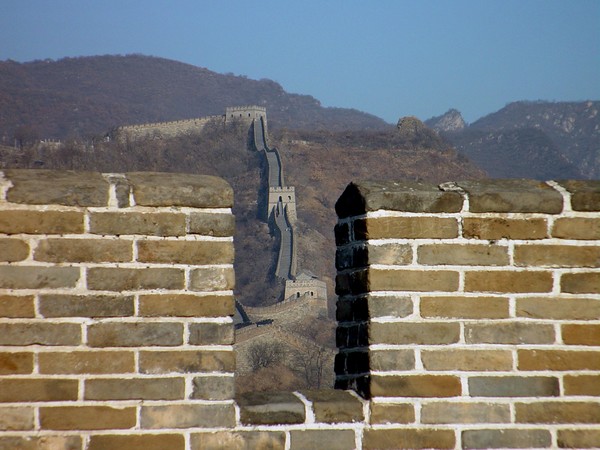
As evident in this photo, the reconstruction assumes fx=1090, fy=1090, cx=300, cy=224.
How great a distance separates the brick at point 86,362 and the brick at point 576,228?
4.49 ft

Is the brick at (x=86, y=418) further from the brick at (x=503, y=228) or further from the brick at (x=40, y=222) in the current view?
the brick at (x=503, y=228)

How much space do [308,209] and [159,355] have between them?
72842 millimetres

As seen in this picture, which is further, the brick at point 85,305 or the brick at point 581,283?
the brick at point 581,283

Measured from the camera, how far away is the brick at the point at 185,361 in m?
3.17

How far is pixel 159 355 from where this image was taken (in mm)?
3180

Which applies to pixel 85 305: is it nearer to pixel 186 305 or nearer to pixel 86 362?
pixel 86 362

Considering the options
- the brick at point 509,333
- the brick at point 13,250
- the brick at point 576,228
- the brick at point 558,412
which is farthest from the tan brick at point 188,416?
the brick at point 576,228

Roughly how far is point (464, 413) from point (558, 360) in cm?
34

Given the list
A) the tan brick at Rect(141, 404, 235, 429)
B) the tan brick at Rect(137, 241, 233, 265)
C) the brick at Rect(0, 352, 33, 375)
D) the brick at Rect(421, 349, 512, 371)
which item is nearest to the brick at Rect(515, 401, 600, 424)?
the brick at Rect(421, 349, 512, 371)

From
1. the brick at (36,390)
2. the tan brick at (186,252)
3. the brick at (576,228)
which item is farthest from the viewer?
the brick at (576,228)

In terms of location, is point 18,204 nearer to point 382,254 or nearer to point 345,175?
point 382,254

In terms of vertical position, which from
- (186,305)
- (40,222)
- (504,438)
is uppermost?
(40,222)

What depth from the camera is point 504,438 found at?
10.9 ft

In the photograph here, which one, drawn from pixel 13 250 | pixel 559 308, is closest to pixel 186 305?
pixel 13 250
